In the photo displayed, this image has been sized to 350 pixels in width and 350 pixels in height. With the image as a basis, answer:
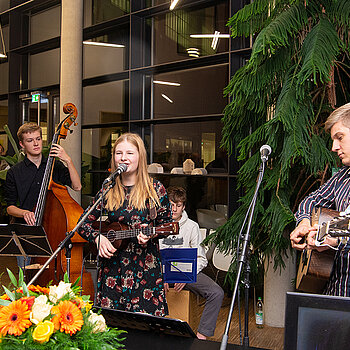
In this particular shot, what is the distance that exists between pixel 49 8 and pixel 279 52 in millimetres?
5732

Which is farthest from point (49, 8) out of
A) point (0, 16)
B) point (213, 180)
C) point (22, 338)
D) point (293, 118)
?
point (22, 338)

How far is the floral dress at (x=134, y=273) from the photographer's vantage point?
2.40m

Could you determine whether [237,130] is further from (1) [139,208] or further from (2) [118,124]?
(2) [118,124]

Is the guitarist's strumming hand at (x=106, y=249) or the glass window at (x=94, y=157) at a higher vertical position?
the glass window at (x=94, y=157)

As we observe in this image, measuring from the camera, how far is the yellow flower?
1032 mm

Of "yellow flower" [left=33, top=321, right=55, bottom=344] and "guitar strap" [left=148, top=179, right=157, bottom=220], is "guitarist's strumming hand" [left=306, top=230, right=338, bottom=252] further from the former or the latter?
"yellow flower" [left=33, top=321, right=55, bottom=344]

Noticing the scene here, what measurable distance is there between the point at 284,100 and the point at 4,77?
6.70 meters

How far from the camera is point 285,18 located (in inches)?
106

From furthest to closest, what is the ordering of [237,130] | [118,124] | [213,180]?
1. [118,124]
2. [213,180]
3. [237,130]

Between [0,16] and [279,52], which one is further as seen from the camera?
[0,16]

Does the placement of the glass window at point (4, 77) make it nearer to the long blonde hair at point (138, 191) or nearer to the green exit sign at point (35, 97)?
the green exit sign at point (35, 97)

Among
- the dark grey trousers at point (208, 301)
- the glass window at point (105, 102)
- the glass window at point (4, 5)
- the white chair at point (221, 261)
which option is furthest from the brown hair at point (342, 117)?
the glass window at point (4, 5)

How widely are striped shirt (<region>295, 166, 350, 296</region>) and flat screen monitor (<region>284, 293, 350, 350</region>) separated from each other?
2.51 ft

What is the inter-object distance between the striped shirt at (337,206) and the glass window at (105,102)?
4.22 m
